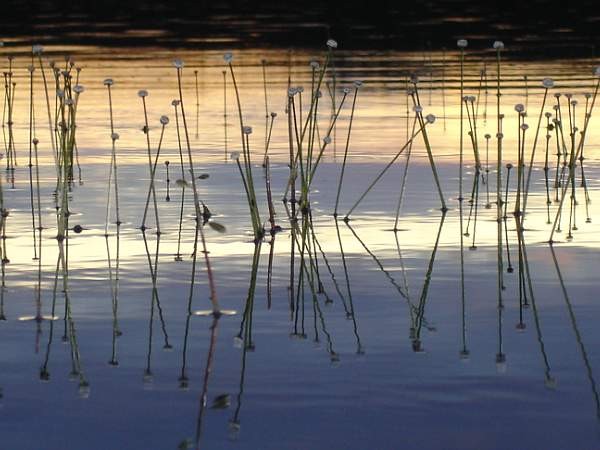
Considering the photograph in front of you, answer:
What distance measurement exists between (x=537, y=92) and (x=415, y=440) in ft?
39.2

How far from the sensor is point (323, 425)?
434 centimetres

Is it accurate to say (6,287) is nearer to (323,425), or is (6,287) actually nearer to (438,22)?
(323,425)

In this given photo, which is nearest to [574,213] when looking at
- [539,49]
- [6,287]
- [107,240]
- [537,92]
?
[107,240]

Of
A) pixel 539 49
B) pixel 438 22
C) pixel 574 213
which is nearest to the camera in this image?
pixel 574 213

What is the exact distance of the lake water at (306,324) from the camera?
4.36 metres

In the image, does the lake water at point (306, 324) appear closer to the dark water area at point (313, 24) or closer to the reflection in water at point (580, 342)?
the reflection in water at point (580, 342)

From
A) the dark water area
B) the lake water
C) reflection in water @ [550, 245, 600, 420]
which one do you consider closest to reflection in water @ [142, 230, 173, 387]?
the lake water

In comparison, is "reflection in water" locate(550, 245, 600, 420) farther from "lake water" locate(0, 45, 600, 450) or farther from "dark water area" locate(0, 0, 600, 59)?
"dark water area" locate(0, 0, 600, 59)

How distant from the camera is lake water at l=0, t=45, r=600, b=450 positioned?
4.36 metres

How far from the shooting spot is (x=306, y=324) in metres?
5.64

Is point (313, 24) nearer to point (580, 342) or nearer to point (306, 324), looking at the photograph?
point (306, 324)

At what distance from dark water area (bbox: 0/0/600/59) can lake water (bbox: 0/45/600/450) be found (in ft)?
35.7

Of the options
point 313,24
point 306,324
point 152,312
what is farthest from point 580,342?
point 313,24

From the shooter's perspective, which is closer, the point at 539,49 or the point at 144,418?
the point at 144,418
